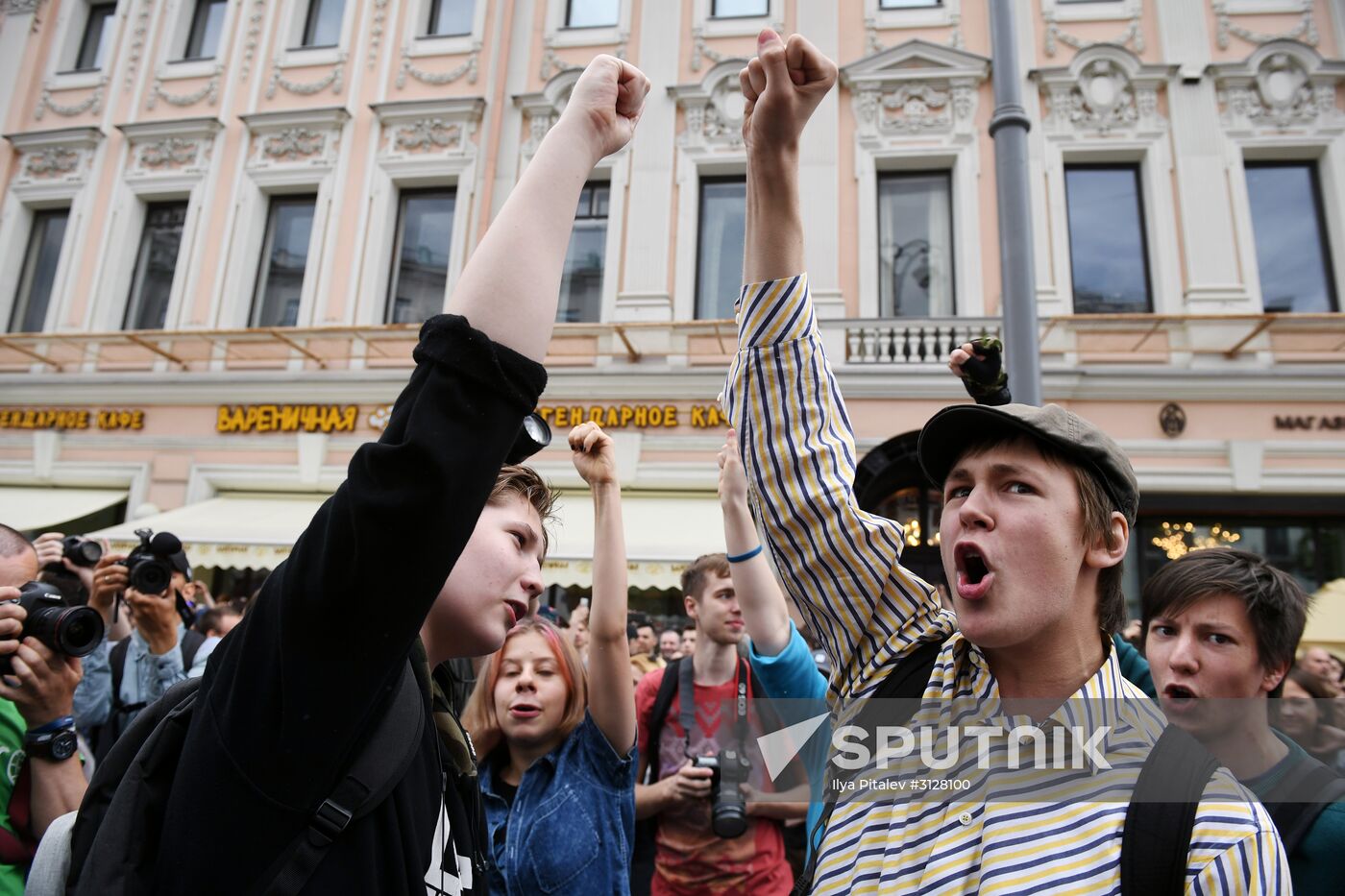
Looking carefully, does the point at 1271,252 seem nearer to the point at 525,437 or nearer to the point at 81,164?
the point at 525,437

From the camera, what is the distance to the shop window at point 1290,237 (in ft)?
33.1

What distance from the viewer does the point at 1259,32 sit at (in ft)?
34.0

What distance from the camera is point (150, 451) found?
11.4m

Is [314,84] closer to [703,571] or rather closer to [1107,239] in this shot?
[1107,239]

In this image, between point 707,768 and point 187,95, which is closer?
Result: point 707,768

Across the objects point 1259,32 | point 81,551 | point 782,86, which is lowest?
point 81,551

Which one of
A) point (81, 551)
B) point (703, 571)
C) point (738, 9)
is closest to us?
point (703, 571)

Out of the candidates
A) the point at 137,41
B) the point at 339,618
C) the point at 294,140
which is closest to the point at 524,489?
the point at 339,618

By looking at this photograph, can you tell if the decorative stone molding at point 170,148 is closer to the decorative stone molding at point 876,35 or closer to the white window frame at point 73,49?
the white window frame at point 73,49

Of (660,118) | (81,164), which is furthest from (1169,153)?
(81,164)

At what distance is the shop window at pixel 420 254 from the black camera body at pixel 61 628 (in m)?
9.90

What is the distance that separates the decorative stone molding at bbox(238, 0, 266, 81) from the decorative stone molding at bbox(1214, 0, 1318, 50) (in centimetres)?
1290

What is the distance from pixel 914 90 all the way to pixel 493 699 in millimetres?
10353

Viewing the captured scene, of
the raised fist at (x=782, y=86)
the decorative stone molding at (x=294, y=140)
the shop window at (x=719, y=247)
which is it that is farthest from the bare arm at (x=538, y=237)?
the decorative stone molding at (x=294, y=140)
